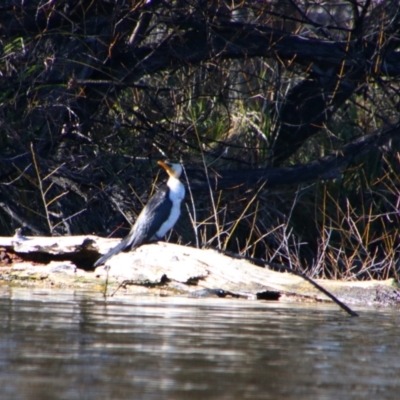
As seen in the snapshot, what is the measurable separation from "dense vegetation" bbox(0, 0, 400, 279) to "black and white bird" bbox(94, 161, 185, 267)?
24cm

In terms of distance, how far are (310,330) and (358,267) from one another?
3.95m

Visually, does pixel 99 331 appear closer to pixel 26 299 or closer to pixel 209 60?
pixel 26 299

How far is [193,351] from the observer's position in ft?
13.2

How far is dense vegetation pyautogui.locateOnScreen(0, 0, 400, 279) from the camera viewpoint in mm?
8062

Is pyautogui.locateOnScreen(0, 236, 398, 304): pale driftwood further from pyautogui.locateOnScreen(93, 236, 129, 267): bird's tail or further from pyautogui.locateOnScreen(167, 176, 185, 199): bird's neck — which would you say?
pyautogui.locateOnScreen(167, 176, 185, 199): bird's neck

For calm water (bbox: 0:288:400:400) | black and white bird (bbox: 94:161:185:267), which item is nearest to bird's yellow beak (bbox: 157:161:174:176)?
black and white bird (bbox: 94:161:185:267)

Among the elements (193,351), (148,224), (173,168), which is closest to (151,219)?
(148,224)

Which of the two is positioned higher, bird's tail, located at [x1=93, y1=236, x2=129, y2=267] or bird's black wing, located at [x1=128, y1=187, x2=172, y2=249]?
bird's black wing, located at [x1=128, y1=187, x2=172, y2=249]

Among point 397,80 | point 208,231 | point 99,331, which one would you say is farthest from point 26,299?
point 397,80

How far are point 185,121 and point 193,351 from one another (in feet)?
19.0

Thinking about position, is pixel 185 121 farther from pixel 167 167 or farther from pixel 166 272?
pixel 166 272

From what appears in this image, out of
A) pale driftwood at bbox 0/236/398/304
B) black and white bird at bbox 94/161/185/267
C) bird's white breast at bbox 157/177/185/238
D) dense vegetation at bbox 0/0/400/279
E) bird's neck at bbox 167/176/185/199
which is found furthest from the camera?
dense vegetation at bbox 0/0/400/279

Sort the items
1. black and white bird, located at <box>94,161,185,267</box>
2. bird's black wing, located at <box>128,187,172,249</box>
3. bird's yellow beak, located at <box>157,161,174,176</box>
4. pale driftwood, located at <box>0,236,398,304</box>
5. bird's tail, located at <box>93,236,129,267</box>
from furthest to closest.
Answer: bird's yellow beak, located at <box>157,161,174,176</box> → bird's black wing, located at <box>128,187,172,249</box> → black and white bird, located at <box>94,161,185,267</box> → bird's tail, located at <box>93,236,129,267</box> → pale driftwood, located at <box>0,236,398,304</box>

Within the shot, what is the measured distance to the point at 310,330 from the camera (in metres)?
4.83
